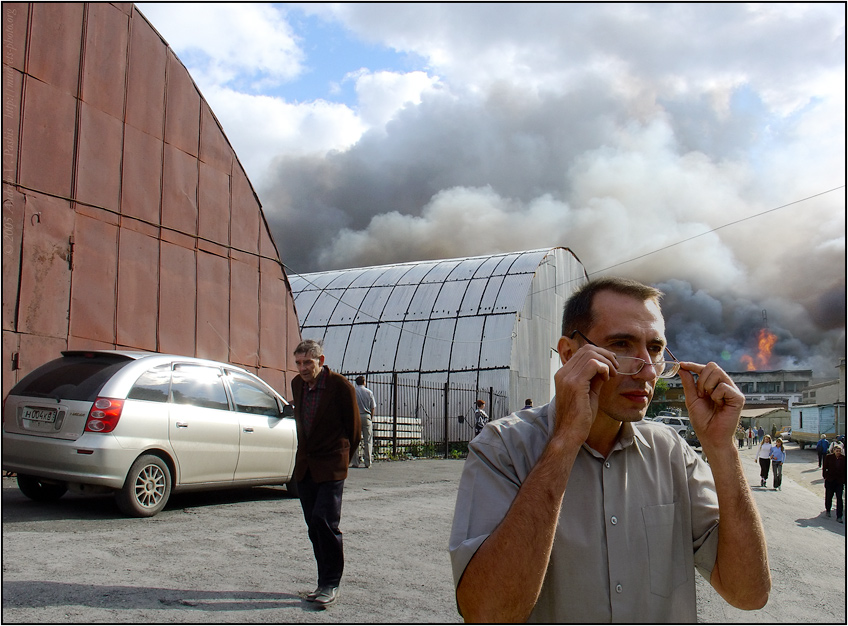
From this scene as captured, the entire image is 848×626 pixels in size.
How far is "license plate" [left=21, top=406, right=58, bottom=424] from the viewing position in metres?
7.39

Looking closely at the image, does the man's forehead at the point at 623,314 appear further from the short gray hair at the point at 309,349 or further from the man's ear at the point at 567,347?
the short gray hair at the point at 309,349

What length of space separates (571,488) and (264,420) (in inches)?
301

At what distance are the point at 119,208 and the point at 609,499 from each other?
38.7 ft

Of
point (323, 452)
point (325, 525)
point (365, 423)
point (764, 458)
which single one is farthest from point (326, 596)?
point (764, 458)

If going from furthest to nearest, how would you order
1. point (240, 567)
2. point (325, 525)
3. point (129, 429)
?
1. point (129, 429)
2. point (240, 567)
3. point (325, 525)

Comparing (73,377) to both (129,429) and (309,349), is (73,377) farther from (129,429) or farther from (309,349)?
(309,349)

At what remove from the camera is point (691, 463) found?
221 cm

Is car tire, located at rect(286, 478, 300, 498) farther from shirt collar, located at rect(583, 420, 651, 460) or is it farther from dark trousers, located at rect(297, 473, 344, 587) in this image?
shirt collar, located at rect(583, 420, 651, 460)

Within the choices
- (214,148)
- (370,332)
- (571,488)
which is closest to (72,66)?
(214,148)

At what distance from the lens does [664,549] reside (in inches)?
78.3

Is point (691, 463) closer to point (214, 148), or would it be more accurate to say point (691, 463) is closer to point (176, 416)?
point (176, 416)

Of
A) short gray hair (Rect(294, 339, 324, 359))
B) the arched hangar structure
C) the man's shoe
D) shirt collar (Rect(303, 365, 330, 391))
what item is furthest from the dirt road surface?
the arched hangar structure

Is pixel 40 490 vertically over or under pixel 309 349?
under

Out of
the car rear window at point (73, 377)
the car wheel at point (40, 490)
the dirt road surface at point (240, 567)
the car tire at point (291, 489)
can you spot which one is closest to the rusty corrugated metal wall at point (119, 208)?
the car wheel at point (40, 490)
